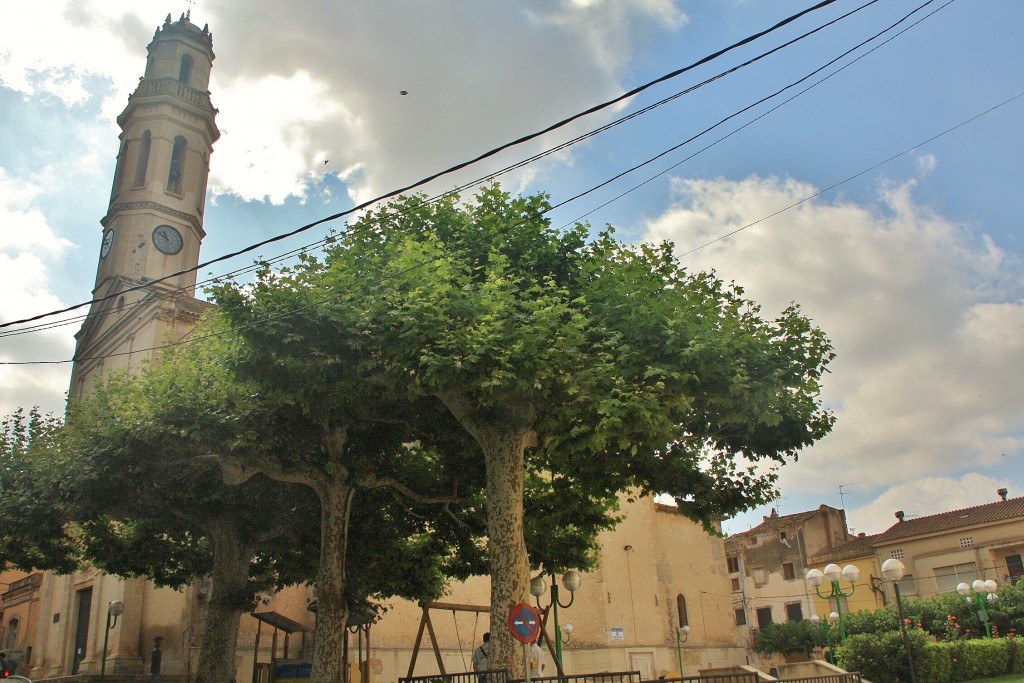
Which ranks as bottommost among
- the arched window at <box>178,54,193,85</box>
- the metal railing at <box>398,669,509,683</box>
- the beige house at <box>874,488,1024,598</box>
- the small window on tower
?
the metal railing at <box>398,669,509,683</box>

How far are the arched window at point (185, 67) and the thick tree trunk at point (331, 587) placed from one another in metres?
24.8

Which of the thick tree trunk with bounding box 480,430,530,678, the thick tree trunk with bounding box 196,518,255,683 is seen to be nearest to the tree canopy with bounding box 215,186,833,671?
the thick tree trunk with bounding box 480,430,530,678

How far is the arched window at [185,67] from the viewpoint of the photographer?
35.0m

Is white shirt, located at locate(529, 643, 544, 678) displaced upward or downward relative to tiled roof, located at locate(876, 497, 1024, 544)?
downward

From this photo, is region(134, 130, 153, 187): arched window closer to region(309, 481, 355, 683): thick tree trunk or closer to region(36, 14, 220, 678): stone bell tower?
region(36, 14, 220, 678): stone bell tower

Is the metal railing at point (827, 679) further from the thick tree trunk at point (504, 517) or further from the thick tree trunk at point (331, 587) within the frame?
the thick tree trunk at point (331, 587)

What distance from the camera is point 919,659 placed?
21.8 metres

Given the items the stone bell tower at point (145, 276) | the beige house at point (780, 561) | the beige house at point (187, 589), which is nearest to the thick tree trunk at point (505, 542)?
the beige house at point (187, 589)

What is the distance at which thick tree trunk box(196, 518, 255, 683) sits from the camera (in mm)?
18438

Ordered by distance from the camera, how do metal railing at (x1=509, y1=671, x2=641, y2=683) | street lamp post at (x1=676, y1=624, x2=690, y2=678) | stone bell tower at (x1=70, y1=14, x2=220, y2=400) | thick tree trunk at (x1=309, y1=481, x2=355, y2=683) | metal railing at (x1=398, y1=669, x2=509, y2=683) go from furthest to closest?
street lamp post at (x1=676, y1=624, x2=690, y2=678) → stone bell tower at (x1=70, y1=14, x2=220, y2=400) → thick tree trunk at (x1=309, y1=481, x2=355, y2=683) → metal railing at (x1=398, y1=669, x2=509, y2=683) → metal railing at (x1=509, y1=671, x2=641, y2=683)

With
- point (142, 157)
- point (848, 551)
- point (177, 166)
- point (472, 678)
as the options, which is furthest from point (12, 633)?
point (848, 551)

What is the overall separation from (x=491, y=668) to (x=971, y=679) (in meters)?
17.4

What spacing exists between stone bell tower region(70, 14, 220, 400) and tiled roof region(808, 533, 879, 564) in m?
39.3

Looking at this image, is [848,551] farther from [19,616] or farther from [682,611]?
[19,616]
